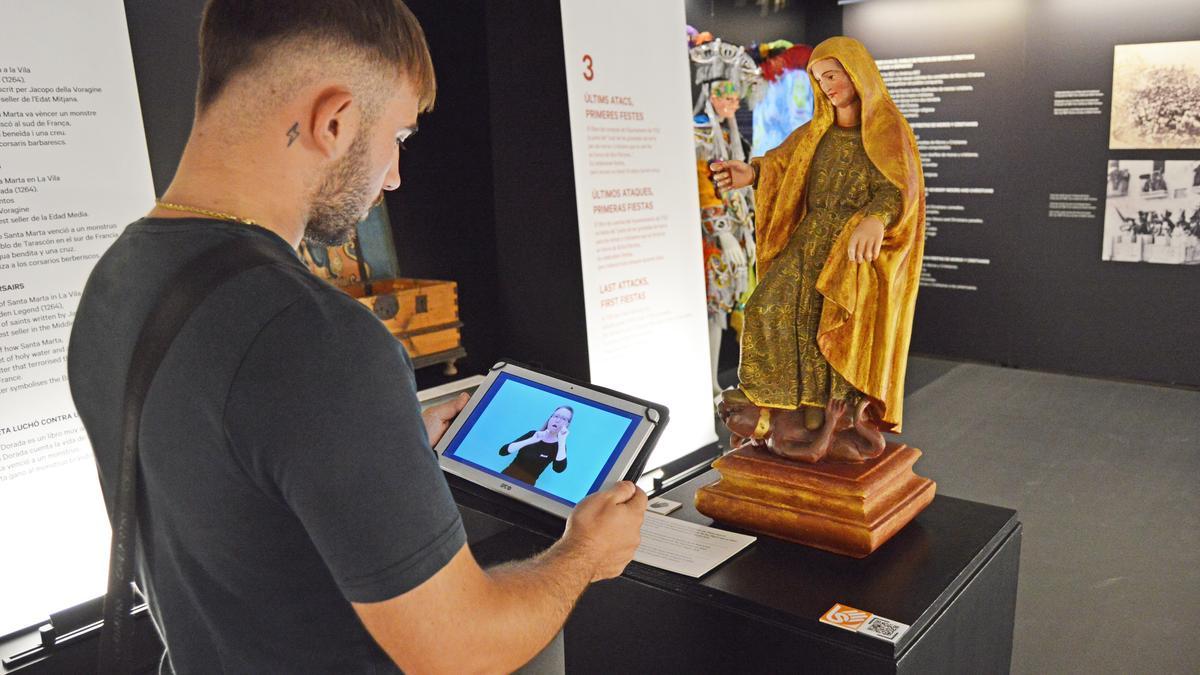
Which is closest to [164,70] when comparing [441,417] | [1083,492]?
[441,417]

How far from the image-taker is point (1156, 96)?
5.91 metres

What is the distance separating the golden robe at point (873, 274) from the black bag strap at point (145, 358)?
1.30 metres

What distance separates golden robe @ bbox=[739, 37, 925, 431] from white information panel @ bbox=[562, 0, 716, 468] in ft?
5.65

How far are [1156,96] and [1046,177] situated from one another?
33.2 inches

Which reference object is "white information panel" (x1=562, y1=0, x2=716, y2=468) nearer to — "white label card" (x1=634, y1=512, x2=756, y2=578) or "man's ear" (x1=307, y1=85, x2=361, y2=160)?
"white label card" (x1=634, y1=512, x2=756, y2=578)

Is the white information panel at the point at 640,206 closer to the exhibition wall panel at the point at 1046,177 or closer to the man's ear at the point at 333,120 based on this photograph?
the man's ear at the point at 333,120

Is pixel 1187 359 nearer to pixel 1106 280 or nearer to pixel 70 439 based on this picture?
pixel 1106 280

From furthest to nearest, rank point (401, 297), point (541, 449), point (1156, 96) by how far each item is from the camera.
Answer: point (1156, 96) < point (401, 297) < point (541, 449)

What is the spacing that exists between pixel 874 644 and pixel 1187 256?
223 inches

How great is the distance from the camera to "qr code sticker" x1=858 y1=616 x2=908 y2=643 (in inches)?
62.2

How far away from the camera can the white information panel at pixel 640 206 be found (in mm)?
3666

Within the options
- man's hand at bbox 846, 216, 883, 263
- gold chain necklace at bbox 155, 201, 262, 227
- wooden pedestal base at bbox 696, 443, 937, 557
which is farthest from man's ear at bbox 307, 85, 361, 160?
wooden pedestal base at bbox 696, 443, 937, 557

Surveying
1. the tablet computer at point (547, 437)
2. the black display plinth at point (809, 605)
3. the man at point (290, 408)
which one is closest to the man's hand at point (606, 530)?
the man at point (290, 408)

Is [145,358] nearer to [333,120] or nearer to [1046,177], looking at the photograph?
[333,120]
